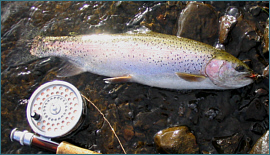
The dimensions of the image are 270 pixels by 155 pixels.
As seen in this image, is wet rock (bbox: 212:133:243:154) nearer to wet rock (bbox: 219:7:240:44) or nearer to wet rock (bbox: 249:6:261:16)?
wet rock (bbox: 219:7:240:44)

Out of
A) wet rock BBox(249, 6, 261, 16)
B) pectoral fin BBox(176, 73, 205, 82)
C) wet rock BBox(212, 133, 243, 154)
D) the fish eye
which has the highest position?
wet rock BBox(249, 6, 261, 16)

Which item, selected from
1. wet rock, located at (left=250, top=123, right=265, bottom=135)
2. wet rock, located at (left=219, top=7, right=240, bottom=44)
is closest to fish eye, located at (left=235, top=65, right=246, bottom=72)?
wet rock, located at (left=219, top=7, right=240, bottom=44)

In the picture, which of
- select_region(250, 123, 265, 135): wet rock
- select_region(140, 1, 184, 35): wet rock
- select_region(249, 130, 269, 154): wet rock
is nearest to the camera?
select_region(249, 130, 269, 154): wet rock

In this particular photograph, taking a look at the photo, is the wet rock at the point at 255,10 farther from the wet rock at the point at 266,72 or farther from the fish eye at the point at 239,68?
the fish eye at the point at 239,68

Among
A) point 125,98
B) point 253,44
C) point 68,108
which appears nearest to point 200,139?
point 125,98

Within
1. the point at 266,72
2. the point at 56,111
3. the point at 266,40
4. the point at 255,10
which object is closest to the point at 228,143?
the point at 266,72

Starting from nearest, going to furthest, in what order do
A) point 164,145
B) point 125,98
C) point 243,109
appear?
point 164,145 < point 243,109 < point 125,98

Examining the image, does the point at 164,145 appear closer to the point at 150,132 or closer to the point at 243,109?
the point at 150,132
